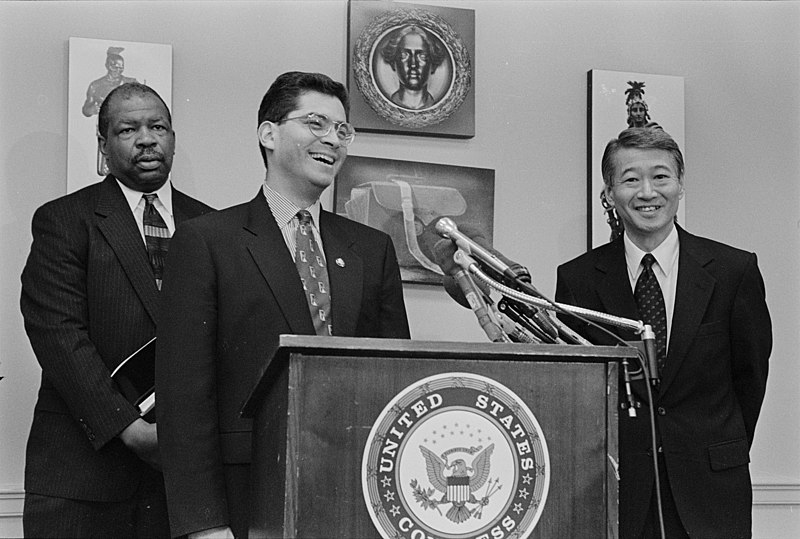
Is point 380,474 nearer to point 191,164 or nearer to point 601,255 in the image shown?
point 601,255

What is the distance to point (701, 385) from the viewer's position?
290cm

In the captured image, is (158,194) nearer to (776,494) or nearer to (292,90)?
(292,90)

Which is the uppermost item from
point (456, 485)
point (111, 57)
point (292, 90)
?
point (111, 57)

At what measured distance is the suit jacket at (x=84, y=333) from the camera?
2.95 metres

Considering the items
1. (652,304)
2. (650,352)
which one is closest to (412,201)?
(652,304)

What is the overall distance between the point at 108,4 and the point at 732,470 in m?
2.40

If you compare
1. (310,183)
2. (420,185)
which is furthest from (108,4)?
(310,183)

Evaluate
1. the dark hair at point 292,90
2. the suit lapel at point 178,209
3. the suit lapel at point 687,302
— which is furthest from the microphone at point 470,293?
the suit lapel at point 178,209

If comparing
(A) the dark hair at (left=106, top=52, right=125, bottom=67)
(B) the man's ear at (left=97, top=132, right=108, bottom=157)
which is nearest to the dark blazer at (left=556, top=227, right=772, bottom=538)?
(B) the man's ear at (left=97, top=132, right=108, bottom=157)

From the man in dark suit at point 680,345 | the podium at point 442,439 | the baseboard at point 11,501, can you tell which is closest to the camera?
the podium at point 442,439

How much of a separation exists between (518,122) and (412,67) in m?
0.44

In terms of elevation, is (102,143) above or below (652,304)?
above

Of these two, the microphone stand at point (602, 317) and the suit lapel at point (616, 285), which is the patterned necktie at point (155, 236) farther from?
the microphone stand at point (602, 317)

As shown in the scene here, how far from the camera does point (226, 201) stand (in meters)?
3.83
